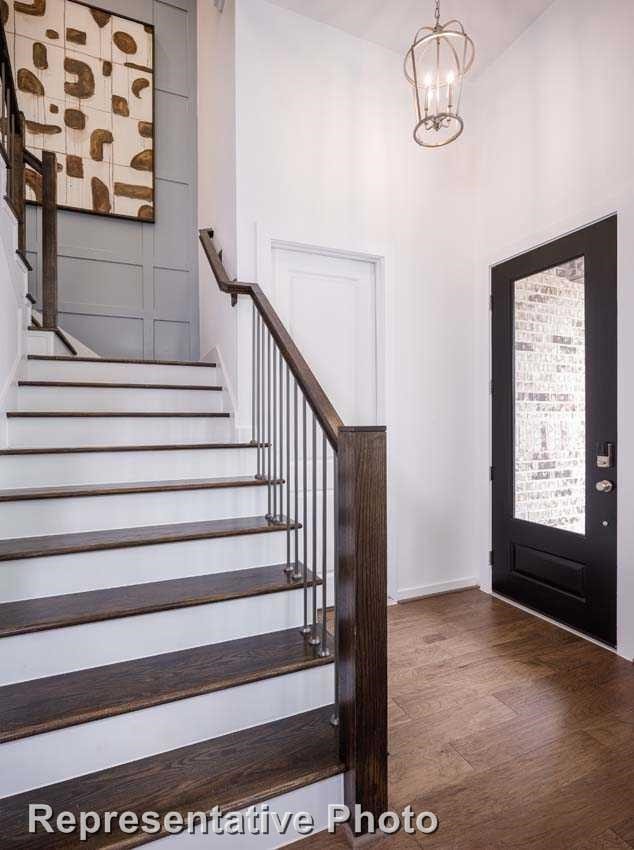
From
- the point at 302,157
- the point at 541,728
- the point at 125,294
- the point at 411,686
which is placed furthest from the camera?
the point at 125,294

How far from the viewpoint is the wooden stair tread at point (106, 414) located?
2199 mm

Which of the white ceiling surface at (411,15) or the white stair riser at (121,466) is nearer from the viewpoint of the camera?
the white stair riser at (121,466)

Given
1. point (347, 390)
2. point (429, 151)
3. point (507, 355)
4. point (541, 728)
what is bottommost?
point (541, 728)

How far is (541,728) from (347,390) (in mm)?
2010

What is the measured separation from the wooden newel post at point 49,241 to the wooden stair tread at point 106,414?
953mm

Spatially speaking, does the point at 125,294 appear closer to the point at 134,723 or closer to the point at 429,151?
the point at 429,151

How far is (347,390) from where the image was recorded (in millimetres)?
3117


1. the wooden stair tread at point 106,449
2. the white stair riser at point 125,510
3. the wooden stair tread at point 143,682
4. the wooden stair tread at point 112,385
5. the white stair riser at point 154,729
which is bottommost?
the white stair riser at point 154,729

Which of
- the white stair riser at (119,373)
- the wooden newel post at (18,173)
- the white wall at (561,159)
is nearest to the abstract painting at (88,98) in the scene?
the wooden newel post at (18,173)

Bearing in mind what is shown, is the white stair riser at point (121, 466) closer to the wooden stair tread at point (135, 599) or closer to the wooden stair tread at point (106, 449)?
the wooden stair tread at point (106, 449)

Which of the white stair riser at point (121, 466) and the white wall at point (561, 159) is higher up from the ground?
the white wall at point (561, 159)

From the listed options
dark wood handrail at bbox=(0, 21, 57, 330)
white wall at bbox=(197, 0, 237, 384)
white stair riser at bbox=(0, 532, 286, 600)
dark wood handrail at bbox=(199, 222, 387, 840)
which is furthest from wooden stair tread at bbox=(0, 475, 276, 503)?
dark wood handrail at bbox=(0, 21, 57, 330)

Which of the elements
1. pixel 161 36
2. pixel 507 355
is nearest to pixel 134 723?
pixel 507 355

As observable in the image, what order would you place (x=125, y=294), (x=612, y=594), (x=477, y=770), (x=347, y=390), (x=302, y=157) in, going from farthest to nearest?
(x=125, y=294) < (x=347, y=390) < (x=302, y=157) < (x=612, y=594) < (x=477, y=770)
